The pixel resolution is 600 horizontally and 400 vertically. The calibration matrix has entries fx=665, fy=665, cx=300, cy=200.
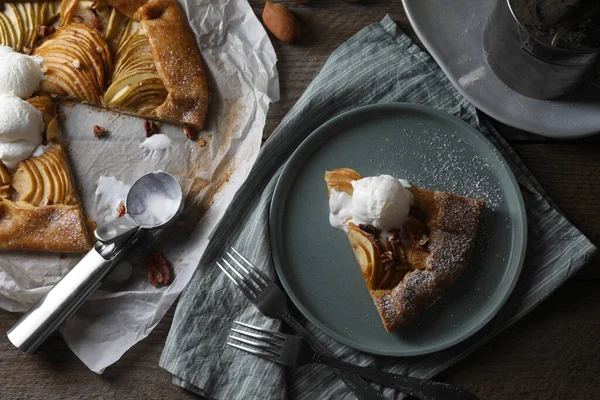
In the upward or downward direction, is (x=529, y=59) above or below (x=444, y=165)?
above

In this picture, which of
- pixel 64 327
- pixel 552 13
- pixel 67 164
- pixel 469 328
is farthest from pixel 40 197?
pixel 552 13

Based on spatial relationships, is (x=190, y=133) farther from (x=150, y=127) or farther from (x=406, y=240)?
(x=406, y=240)

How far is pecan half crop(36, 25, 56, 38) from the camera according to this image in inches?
104

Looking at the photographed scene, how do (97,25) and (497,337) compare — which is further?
(97,25)

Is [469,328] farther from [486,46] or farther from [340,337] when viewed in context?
[486,46]

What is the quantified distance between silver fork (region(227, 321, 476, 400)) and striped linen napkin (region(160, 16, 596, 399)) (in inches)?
2.1

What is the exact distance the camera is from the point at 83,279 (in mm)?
2320

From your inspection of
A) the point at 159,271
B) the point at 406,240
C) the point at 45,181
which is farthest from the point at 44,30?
the point at 406,240

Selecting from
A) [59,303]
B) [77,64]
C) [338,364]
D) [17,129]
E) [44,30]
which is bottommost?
[338,364]

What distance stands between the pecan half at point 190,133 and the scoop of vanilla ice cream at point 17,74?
0.62m

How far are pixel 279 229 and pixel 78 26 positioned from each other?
1148 mm

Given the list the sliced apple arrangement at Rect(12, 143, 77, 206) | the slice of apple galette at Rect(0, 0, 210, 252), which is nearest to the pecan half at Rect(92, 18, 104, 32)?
the slice of apple galette at Rect(0, 0, 210, 252)

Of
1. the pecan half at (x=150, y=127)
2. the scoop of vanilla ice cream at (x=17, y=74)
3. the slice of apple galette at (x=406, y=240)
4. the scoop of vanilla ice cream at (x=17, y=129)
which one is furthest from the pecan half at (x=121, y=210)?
the slice of apple galette at (x=406, y=240)

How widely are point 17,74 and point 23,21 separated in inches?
10.2
